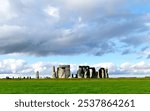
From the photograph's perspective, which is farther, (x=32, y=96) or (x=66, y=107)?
(x=32, y=96)

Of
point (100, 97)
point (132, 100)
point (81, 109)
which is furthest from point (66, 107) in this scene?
point (132, 100)

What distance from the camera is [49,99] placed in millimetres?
34562

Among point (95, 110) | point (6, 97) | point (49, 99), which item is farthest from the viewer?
point (6, 97)

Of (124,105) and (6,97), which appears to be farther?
(6,97)

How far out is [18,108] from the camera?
34.0 m

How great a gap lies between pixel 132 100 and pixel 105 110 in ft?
11.9

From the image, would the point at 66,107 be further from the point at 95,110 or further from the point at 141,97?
the point at 141,97

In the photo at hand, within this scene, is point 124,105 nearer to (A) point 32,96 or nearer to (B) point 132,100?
(B) point 132,100

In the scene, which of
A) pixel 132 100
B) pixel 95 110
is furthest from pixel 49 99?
pixel 132 100

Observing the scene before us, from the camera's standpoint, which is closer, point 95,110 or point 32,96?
point 95,110

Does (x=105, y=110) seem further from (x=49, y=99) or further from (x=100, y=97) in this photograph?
(x=49, y=99)

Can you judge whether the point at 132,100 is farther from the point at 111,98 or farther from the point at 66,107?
the point at 66,107

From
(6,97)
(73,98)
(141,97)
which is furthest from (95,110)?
(6,97)

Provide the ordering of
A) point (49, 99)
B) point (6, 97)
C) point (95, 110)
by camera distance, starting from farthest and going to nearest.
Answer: point (6, 97), point (49, 99), point (95, 110)
